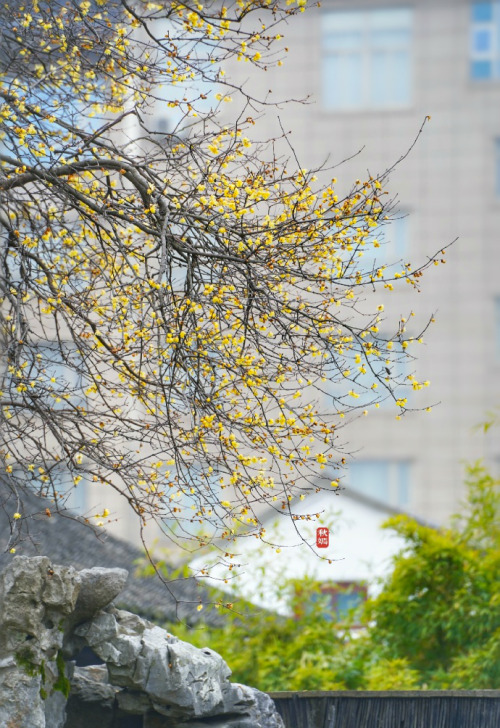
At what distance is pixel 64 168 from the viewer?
710 centimetres

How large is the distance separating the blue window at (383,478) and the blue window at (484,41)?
793cm

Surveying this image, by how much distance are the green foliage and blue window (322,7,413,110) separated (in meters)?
15.2

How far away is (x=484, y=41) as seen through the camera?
80.2 feet

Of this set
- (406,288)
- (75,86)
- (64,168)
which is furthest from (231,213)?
(406,288)

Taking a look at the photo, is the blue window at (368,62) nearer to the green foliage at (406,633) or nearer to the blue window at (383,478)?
the blue window at (383,478)

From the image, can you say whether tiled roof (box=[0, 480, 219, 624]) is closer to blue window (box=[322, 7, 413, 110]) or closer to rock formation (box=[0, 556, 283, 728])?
rock formation (box=[0, 556, 283, 728])

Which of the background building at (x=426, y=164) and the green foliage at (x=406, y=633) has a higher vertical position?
the background building at (x=426, y=164)

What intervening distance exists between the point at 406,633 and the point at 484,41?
16901 mm

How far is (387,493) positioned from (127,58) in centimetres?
1752

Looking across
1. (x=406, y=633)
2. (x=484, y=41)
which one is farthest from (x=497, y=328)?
(x=406, y=633)

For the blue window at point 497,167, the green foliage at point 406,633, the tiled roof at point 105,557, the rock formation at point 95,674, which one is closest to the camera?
the rock formation at point 95,674

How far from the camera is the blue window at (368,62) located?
971 inches

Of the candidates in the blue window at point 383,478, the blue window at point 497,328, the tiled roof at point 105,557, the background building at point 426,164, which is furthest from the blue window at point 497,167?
the tiled roof at point 105,557

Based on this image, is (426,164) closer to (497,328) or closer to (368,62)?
(368,62)
